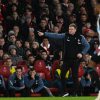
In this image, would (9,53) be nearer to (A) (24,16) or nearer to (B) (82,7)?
(A) (24,16)

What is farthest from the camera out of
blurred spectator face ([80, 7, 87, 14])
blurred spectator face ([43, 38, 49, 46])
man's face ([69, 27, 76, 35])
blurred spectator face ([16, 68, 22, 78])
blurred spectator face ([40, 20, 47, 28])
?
blurred spectator face ([80, 7, 87, 14])

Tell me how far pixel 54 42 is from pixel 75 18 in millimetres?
1902

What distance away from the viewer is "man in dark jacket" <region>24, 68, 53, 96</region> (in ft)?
52.3

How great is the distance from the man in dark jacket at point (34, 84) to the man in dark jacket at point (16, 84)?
140 millimetres

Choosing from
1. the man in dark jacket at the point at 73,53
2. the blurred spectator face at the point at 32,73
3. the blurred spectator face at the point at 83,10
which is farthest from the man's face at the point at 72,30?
the blurred spectator face at the point at 83,10

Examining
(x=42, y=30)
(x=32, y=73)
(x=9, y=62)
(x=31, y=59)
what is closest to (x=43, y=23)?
(x=42, y=30)

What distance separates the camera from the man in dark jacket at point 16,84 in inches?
626

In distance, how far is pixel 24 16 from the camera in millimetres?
19844

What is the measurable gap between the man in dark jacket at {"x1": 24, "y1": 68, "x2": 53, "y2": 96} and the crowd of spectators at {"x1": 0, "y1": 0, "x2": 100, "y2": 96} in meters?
0.31

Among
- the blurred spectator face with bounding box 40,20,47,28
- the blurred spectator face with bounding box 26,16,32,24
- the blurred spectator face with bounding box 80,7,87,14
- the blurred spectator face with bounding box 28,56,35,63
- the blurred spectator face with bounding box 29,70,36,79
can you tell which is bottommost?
the blurred spectator face with bounding box 29,70,36,79

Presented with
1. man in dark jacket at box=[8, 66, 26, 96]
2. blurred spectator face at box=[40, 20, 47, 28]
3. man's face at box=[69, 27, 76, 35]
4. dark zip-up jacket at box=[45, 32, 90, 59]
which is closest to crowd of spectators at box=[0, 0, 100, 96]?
blurred spectator face at box=[40, 20, 47, 28]

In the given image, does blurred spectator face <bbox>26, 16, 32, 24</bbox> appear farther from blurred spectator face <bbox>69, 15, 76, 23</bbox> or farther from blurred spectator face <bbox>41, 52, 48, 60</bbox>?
blurred spectator face <bbox>41, 52, 48, 60</bbox>

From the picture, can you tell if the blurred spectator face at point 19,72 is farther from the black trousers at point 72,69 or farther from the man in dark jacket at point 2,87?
the black trousers at point 72,69

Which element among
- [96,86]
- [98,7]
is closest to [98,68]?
[96,86]
